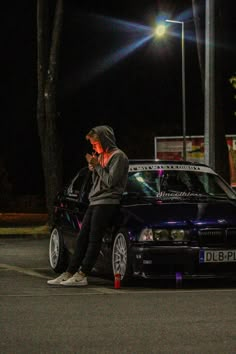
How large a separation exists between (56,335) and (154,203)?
4005 mm

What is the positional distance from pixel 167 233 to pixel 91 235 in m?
0.92

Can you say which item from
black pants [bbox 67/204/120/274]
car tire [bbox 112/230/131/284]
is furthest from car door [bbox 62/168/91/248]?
car tire [bbox 112/230/131/284]

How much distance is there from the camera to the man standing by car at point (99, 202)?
1132cm

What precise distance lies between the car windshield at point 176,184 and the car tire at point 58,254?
4.74 feet

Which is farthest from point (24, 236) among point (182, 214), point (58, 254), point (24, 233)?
point (182, 214)

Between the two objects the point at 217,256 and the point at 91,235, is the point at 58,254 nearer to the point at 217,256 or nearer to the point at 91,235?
the point at 91,235

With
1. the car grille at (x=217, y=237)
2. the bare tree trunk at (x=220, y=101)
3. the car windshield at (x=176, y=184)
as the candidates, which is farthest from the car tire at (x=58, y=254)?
the bare tree trunk at (x=220, y=101)

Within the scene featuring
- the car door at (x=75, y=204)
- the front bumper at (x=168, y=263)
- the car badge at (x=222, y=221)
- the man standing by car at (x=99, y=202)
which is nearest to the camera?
the front bumper at (x=168, y=263)

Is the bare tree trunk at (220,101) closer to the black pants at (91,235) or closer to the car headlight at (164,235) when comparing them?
the black pants at (91,235)

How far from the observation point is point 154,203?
11.6 metres

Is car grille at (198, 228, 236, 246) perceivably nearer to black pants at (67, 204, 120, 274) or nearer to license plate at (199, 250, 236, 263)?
license plate at (199, 250, 236, 263)

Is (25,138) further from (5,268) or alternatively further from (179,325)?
(179,325)

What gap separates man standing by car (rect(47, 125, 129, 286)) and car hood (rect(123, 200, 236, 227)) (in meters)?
0.29

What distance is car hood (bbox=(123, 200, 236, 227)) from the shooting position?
437 inches
